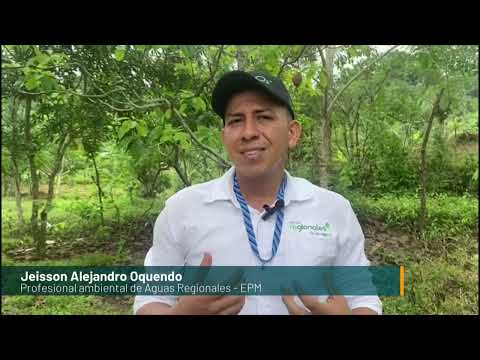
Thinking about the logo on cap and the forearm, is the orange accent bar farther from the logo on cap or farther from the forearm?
the logo on cap

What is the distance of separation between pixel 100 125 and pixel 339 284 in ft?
4.72

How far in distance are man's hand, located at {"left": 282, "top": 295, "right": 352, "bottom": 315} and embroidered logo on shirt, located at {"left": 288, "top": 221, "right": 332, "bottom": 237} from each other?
10.7 inches

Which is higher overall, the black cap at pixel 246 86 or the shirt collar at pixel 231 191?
the black cap at pixel 246 86

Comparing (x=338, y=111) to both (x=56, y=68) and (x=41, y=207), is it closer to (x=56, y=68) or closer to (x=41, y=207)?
(x=56, y=68)

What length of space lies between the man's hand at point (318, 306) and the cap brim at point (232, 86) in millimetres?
857

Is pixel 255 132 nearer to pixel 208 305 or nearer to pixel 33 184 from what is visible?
pixel 208 305

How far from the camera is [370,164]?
2.36 metres

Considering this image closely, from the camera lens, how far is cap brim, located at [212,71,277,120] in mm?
1759

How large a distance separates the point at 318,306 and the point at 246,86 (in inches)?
37.3

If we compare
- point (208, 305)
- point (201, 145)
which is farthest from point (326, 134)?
point (208, 305)

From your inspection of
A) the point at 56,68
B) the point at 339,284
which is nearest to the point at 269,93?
the point at 339,284

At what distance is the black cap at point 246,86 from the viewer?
175cm

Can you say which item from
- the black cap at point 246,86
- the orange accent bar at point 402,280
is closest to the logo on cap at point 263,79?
the black cap at point 246,86

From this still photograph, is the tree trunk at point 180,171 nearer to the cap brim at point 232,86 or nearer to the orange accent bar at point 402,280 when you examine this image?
the cap brim at point 232,86
